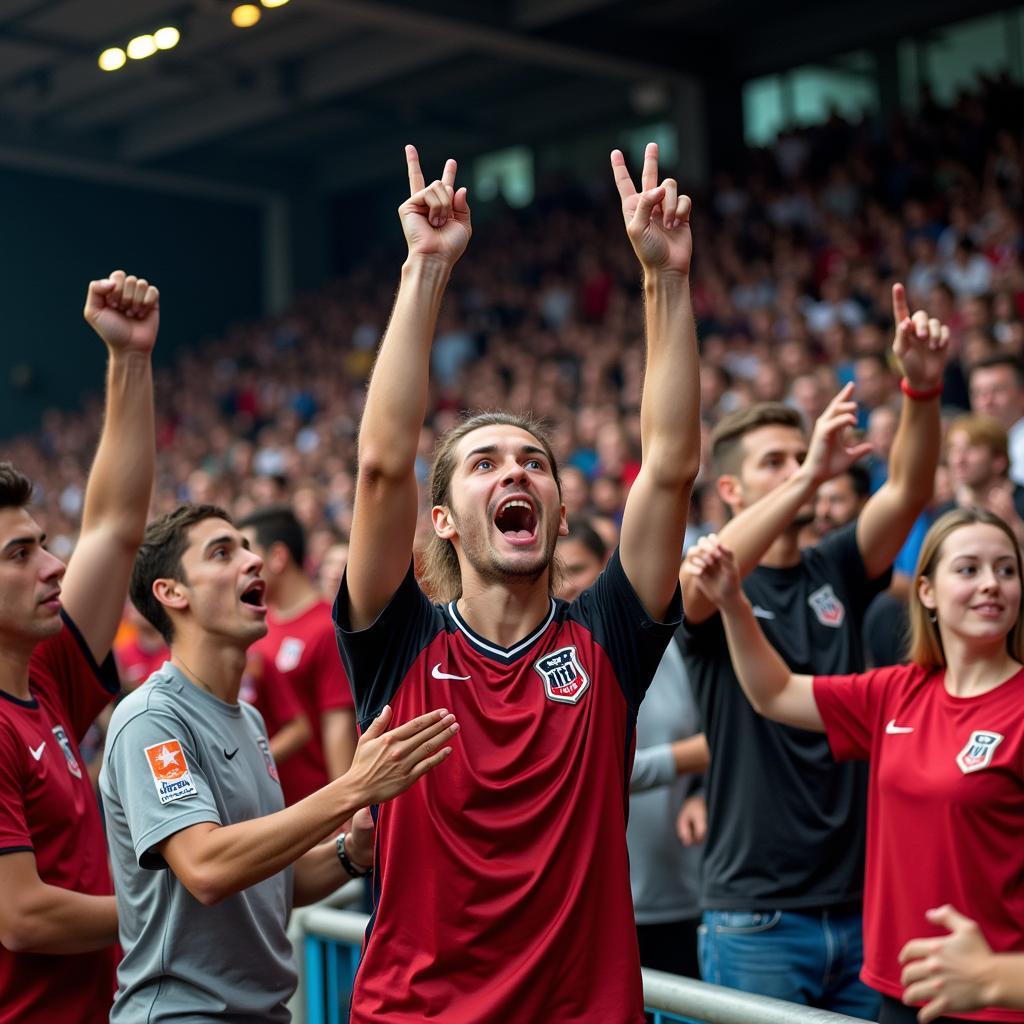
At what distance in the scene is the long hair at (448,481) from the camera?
3.01 meters

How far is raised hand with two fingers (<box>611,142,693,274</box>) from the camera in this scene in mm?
2805

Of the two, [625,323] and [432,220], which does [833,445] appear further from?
[625,323]

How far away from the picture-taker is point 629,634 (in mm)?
2812

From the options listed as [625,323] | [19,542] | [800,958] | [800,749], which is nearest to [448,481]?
[19,542]

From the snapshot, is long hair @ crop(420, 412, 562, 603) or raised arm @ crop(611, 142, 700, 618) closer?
raised arm @ crop(611, 142, 700, 618)

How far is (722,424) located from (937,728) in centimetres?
147

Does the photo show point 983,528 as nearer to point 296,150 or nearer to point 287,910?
point 287,910

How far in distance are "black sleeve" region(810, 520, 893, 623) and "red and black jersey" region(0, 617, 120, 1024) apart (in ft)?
7.30

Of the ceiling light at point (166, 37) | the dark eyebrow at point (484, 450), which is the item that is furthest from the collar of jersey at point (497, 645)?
the ceiling light at point (166, 37)

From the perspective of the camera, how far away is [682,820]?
429 cm

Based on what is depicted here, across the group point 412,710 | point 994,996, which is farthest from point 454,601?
point 994,996

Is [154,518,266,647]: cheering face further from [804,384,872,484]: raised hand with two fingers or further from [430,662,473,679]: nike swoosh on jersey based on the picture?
[804,384,872,484]: raised hand with two fingers

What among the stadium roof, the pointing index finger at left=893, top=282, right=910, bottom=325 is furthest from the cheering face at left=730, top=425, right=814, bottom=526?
the stadium roof

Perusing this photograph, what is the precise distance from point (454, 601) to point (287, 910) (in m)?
0.97
